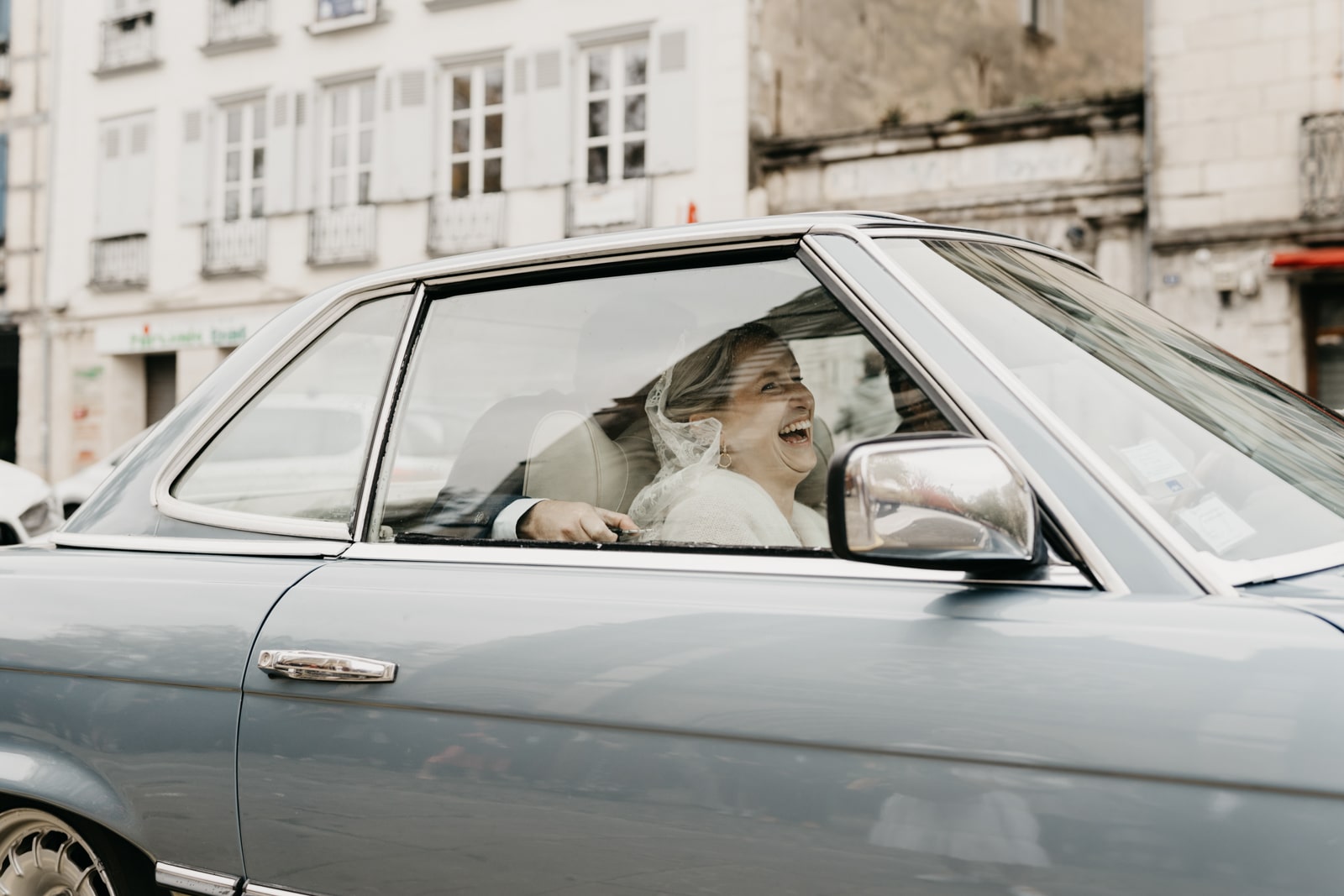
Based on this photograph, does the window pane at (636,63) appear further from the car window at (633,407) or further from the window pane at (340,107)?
the car window at (633,407)

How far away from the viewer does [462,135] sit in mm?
18891

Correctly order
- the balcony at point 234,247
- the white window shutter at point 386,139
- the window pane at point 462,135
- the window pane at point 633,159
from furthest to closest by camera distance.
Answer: the balcony at point 234,247 → the white window shutter at point 386,139 → the window pane at point 462,135 → the window pane at point 633,159

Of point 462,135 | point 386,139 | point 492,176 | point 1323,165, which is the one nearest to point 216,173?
point 386,139

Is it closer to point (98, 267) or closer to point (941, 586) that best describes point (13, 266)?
point (98, 267)

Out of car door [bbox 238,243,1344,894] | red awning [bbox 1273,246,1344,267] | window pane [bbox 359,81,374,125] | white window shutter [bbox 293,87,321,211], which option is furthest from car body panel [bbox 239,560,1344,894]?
white window shutter [bbox 293,87,321,211]

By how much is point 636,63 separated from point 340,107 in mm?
5416

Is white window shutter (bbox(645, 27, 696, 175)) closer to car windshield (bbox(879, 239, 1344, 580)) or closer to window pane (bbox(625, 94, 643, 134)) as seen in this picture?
window pane (bbox(625, 94, 643, 134))

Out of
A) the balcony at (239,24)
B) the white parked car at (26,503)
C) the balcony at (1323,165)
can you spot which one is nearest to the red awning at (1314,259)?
the balcony at (1323,165)

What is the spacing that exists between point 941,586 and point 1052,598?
0.45ft

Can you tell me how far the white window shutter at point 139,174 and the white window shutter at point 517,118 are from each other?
7432mm

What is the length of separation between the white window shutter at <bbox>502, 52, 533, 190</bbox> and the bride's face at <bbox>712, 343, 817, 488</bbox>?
1641 cm

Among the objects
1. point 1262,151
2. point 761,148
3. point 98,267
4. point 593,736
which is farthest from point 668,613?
point 98,267

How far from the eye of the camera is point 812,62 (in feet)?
58.1

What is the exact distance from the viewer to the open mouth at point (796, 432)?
2166mm
